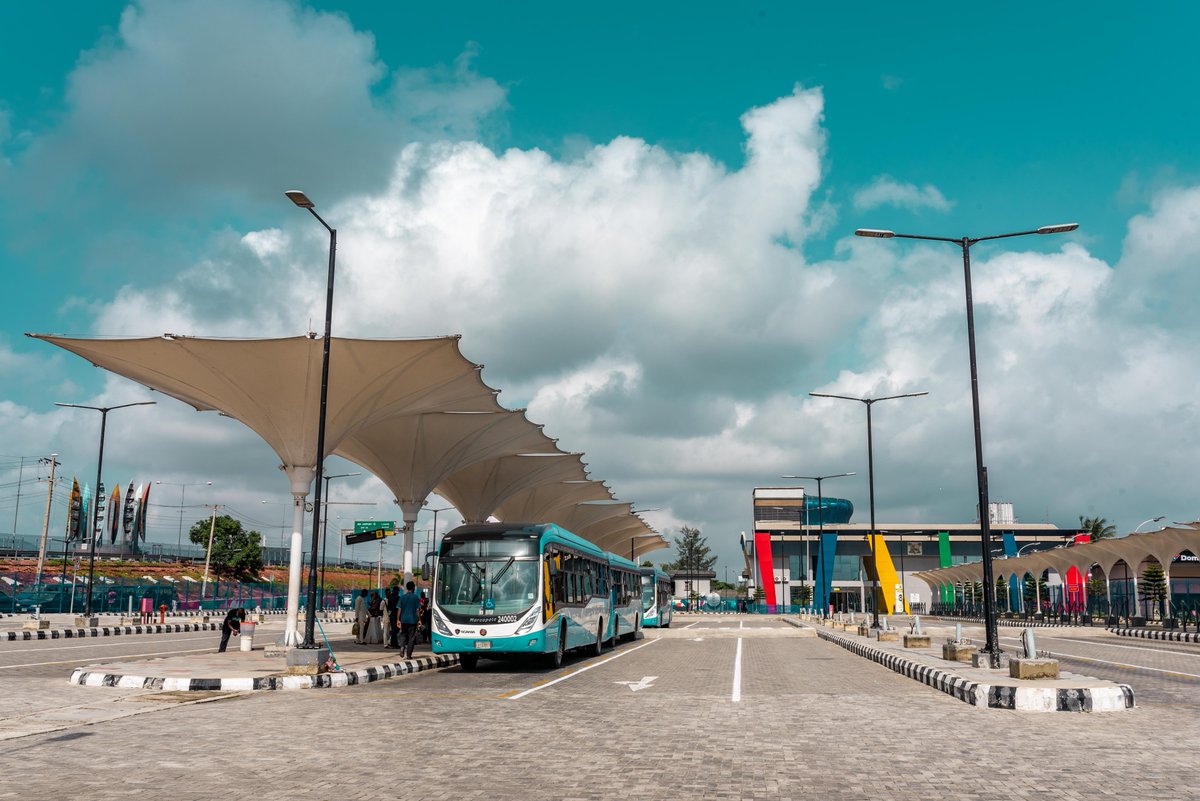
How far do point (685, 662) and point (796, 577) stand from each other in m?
95.5

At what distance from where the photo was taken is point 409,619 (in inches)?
844

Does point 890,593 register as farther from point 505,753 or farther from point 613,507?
point 505,753

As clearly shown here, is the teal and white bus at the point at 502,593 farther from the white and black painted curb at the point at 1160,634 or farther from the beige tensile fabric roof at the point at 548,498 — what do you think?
the beige tensile fabric roof at the point at 548,498

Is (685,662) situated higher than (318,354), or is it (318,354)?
(318,354)

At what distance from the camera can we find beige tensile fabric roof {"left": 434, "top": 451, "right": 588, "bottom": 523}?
4572cm

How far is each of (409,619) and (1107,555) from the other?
125 feet

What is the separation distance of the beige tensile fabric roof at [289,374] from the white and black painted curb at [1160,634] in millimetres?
27855

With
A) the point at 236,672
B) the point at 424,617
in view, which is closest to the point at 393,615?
the point at 424,617

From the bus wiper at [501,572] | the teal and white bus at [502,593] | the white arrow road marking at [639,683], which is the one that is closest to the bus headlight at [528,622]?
the teal and white bus at [502,593]

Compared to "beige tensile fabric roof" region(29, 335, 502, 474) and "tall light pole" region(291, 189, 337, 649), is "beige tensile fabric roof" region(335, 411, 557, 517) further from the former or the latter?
"tall light pole" region(291, 189, 337, 649)

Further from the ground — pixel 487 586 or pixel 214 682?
pixel 487 586

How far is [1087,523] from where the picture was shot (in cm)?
10806

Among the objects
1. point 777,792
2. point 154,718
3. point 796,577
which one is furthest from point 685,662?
point 796,577

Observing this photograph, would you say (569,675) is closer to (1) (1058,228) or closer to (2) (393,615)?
(2) (393,615)
